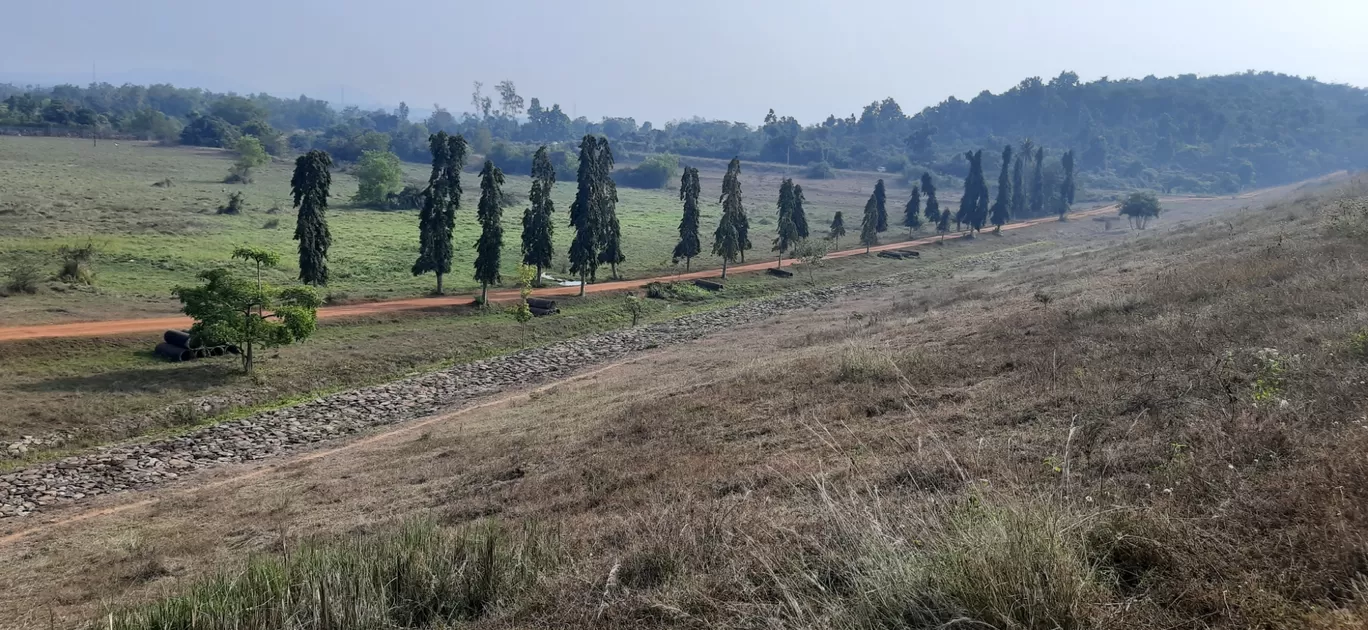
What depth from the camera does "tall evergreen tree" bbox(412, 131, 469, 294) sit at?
153 ft

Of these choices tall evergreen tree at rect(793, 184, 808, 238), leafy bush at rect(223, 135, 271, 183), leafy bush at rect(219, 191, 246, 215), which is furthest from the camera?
leafy bush at rect(223, 135, 271, 183)

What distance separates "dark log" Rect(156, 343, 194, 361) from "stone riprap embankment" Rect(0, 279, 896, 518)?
6374mm

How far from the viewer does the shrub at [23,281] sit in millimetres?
35625

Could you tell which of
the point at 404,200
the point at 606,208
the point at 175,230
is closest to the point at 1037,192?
the point at 606,208

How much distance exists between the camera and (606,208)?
57719 millimetres

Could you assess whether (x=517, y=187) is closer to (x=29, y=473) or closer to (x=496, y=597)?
(x=29, y=473)

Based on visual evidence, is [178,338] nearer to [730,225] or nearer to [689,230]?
[689,230]

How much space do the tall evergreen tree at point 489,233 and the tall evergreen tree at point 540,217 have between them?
9.07 ft

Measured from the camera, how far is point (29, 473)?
19.8 m

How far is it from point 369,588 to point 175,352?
29053mm

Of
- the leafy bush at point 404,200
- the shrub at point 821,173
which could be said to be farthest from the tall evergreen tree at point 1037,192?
the leafy bush at point 404,200

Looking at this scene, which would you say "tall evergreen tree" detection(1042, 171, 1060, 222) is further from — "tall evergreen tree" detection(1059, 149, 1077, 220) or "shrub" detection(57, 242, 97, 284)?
"shrub" detection(57, 242, 97, 284)

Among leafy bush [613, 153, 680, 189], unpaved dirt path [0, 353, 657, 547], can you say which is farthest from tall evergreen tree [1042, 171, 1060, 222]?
unpaved dirt path [0, 353, 657, 547]

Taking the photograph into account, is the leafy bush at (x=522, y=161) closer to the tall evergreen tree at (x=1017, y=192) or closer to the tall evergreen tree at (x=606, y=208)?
the tall evergreen tree at (x=1017, y=192)
